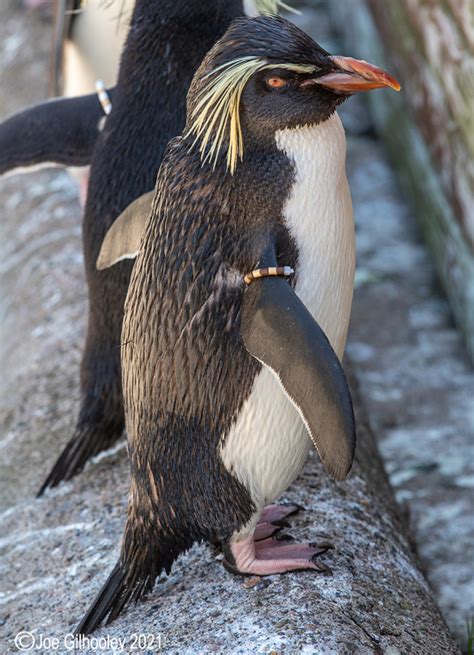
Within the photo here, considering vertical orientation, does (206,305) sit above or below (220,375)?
above

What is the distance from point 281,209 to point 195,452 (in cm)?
42

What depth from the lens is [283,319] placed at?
1530 mm

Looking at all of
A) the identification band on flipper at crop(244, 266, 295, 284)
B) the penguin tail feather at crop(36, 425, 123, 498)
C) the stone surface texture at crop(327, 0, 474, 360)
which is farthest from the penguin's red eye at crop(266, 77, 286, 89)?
the stone surface texture at crop(327, 0, 474, 360)

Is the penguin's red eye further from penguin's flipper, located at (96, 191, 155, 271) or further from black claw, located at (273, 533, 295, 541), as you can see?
black claw, located at (273, 533, 295, 541)

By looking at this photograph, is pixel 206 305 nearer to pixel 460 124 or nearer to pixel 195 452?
pixel 195 452

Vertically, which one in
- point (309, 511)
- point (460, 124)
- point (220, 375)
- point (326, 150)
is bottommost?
point (309, 511)

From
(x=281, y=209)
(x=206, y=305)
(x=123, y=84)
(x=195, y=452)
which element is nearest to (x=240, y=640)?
(x=195, y=452)

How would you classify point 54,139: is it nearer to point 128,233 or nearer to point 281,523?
point 128,233

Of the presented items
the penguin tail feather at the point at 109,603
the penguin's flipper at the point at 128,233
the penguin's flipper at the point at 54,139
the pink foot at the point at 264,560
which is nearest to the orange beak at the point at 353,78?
the penguin's flipper at the point at 128,233

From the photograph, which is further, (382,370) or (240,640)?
(382,370)

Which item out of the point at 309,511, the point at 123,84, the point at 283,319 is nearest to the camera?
the point at 283,319

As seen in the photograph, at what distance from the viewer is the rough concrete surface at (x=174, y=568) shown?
67.9 inches

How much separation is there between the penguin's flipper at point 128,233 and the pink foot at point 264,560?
549mm

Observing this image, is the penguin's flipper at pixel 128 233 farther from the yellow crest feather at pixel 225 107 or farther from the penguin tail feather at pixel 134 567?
the penguin tail feather at pixel 134 567
